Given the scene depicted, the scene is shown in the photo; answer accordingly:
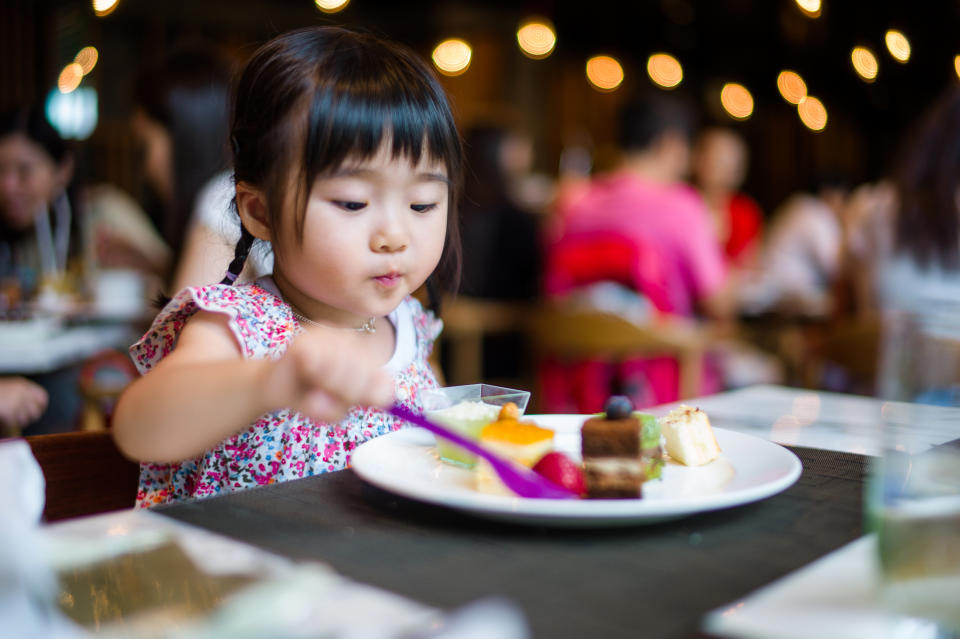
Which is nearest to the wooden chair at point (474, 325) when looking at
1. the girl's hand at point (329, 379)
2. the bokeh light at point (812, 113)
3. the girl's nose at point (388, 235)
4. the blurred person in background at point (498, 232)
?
the blurred person in background at point (498, 232)

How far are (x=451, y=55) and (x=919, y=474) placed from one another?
9611mm

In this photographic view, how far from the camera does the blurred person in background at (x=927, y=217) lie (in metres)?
2.66

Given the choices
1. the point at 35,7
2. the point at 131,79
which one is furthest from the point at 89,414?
the point at 131,79

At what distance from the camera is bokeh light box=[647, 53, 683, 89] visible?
9.71m

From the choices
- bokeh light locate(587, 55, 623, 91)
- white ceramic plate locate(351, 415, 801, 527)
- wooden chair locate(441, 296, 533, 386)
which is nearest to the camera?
white ceramic plate locate(351, 415, 801, 527)

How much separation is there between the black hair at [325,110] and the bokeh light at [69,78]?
2597mm

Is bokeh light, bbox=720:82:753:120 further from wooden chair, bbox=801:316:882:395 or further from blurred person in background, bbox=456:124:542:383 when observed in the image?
wooden chair, bbox=801:316:882:395

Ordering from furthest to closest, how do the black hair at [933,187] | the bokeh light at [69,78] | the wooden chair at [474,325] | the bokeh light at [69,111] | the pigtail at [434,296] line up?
the wooden chair at [474,325], the bokeh light at [69,78], the bokeh light at [69,111], the black hair at [933,187], the pigtail at [434,296]

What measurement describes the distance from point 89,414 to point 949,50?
364cm

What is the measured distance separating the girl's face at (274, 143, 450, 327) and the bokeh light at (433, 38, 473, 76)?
28.5ft

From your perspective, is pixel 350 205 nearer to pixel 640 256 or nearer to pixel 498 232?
pixel 640 256

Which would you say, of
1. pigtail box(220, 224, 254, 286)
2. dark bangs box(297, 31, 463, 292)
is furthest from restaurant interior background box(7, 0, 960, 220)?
pigtail box(220, 224, 254, 286)

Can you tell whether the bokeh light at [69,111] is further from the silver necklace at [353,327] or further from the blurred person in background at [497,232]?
the silver necklace at [353,327]

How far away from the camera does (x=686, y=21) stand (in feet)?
27.9
